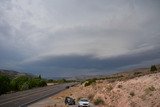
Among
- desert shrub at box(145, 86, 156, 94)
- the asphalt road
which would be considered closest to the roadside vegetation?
the asphalt road

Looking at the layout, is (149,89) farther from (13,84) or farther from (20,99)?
(13,84)

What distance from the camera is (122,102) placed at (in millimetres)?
49781

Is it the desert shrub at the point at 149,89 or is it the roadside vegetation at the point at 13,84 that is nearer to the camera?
the desert shrub at the point at 149,89

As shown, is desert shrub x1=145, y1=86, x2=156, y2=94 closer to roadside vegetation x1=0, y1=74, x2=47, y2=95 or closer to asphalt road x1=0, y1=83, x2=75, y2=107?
asphalt road x1=0, y1=83, x2=75, y2=107

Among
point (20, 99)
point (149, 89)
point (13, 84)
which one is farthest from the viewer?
point (13, 84)

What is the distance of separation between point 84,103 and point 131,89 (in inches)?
321

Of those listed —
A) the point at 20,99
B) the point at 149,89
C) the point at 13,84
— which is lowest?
the point at 20,99

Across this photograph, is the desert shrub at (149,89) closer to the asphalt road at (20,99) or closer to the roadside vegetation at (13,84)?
the asphalt road at (20,99)

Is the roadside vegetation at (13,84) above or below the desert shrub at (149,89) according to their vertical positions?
above

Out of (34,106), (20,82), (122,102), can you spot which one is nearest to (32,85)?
(20,82)

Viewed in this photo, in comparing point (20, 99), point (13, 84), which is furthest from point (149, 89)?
point (13, 84)

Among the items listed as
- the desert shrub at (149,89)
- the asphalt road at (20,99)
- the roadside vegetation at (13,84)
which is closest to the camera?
the desert shrub at (149,89)

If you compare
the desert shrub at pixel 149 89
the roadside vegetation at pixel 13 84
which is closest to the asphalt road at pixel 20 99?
the roadside vegetation at pixel 13 84

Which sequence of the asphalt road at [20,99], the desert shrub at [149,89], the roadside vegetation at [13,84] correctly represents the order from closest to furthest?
the desert shrub at [149,89], the asphalt road at [20,99], the roadside vegetation at [13,84]
